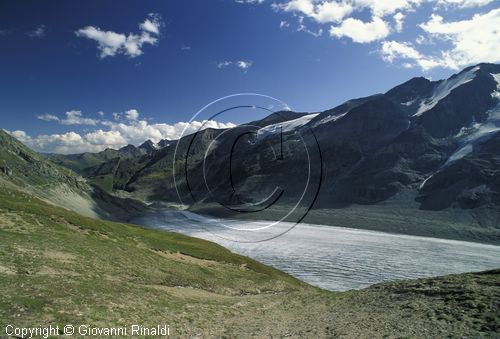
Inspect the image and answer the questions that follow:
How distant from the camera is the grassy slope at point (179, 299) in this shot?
22.4 metres

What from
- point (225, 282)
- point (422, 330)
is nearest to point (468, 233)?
point (225, 282)

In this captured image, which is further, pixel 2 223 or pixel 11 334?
pixel 2 223

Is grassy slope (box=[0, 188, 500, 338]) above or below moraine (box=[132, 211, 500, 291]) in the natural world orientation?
above

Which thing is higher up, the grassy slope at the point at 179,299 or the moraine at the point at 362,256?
the grassy slope at the point at 179,299

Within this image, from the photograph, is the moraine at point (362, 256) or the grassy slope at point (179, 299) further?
the moraine at point (362, 256)

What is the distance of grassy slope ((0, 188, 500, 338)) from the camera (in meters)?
22.4

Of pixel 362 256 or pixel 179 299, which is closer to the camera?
pixel 179 299

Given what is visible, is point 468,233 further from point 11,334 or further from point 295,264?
point 11,334

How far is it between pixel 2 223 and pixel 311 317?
33.0m

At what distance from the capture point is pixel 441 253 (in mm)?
129500

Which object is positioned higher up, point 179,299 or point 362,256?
point 179,299

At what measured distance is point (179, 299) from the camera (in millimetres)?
32312

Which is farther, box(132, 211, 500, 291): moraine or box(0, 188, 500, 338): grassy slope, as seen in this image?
box(132, 211, 500, 291): moraine

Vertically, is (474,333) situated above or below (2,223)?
below
